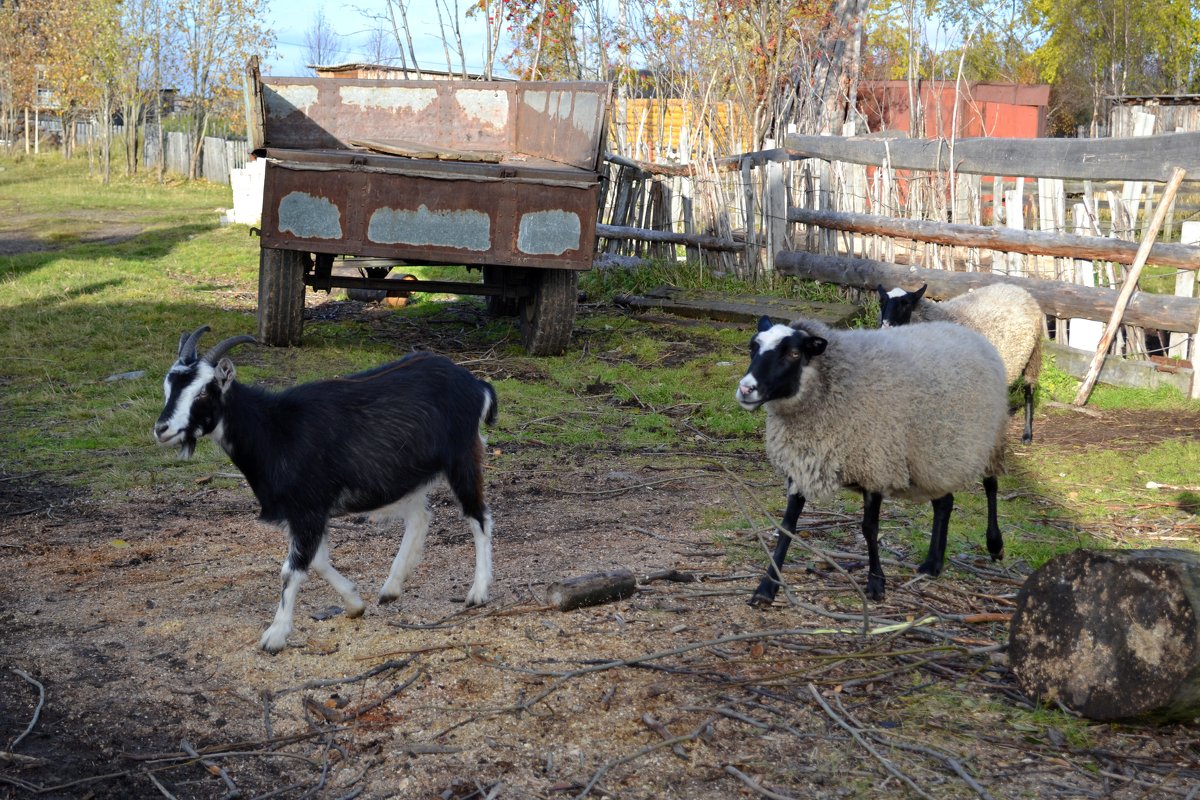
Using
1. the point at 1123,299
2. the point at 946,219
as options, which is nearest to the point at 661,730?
the point at 1123,299

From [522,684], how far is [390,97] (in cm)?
876

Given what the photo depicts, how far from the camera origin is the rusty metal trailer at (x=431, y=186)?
9391 mm

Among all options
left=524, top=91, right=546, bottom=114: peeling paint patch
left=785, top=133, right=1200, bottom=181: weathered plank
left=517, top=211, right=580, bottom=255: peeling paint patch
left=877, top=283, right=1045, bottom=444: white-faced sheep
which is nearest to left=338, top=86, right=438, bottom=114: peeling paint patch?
left=524, top=91, right=546, bottom=114: peeling paint patch

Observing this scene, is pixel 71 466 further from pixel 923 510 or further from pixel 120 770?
pixel 923 510

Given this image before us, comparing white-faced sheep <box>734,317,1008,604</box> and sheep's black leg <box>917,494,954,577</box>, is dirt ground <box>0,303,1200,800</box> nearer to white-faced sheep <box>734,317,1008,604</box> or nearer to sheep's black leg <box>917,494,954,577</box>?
sheep's black leg <box>917,494,954,577</box>

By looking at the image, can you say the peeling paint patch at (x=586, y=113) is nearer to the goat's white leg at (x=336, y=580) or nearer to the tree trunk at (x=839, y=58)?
the goat's white leg at (x=336, y=580)

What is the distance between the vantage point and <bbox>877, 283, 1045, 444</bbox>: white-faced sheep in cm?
852

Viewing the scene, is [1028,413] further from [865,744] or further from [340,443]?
[340,443]

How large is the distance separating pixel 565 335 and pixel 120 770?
7.27m

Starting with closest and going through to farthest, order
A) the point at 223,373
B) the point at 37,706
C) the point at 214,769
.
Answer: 1. the point at 214,769
2. the point at 37,706
3. the point at 223,373

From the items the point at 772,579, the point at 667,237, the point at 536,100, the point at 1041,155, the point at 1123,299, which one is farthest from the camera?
the point at 667,237

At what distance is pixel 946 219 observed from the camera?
1127 centimetres

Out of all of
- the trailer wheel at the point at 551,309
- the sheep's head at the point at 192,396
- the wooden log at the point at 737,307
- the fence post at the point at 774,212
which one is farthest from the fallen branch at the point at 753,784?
the fence post at the point at 774,212

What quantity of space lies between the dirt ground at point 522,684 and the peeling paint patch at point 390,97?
6.61 meters
